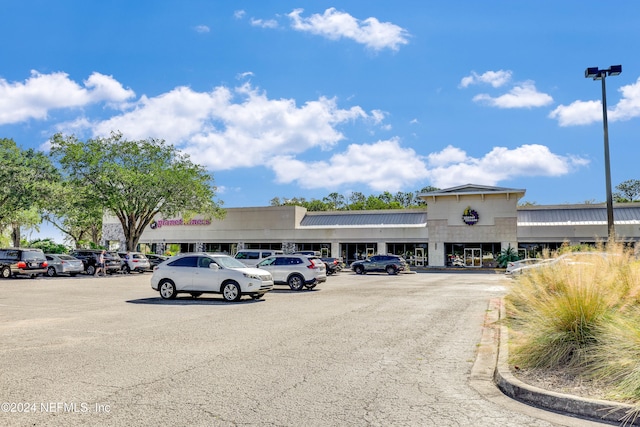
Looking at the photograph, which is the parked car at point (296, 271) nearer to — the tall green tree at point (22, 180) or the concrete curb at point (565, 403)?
the concrete curb at point (565, 403)

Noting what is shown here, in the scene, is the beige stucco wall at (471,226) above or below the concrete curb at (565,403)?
above

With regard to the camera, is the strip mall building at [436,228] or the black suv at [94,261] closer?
the black suv at [94,261]

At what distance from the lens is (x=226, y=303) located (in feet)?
51.9

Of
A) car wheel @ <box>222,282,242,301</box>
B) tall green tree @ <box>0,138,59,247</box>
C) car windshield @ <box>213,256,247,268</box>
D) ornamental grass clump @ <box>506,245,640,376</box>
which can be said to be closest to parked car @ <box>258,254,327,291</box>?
car windshield @ <box>213,256,247,268</box>

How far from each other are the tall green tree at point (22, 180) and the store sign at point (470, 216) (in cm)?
3791

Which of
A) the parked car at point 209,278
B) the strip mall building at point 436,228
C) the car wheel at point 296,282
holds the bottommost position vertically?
the car wheel at point 296,282

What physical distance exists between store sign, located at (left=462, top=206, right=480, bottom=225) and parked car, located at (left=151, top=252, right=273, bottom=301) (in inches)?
1466

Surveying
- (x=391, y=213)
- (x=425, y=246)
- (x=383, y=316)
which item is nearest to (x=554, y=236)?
(x=425, y=246)

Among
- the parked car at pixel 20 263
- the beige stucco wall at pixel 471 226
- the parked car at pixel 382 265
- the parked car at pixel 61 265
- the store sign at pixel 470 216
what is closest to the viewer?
the parked car at pixel 20 263

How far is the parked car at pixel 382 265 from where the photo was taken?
39.9 meters

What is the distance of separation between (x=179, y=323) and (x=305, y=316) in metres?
3.23

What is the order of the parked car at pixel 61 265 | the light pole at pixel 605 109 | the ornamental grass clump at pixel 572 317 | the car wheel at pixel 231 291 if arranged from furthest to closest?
the parked car at pixel 61 265, the light pole at pixel 605 109, the car wheel at pixel 231 291, the ornamental grass clump at pixel 572 317

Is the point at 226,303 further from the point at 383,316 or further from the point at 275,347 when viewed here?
the point at 275,347

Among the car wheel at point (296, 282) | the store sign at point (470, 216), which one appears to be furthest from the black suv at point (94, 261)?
the store sign at point (470, 216)
